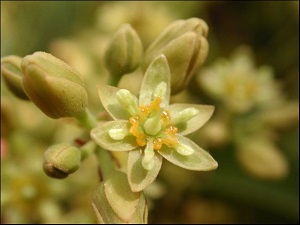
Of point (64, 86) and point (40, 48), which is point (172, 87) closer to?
point (64, 86)

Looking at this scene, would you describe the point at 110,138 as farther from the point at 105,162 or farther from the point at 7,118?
the point at 7,118

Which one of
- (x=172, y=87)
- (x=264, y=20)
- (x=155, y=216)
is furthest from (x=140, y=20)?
(x=172, y=87)

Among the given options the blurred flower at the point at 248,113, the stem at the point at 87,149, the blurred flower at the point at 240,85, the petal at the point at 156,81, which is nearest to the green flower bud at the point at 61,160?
the stem at the point at 87,149

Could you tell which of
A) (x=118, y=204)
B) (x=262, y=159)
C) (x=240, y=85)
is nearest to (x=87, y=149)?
(x=118, y=204)

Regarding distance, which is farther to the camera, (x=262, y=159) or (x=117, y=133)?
(x=262, y=159)

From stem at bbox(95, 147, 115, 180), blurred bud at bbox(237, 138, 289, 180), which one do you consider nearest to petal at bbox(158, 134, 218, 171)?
stem at bbox(95, 147, 115, 180)

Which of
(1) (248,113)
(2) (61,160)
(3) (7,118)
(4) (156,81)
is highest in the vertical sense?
(4) (156,81)
